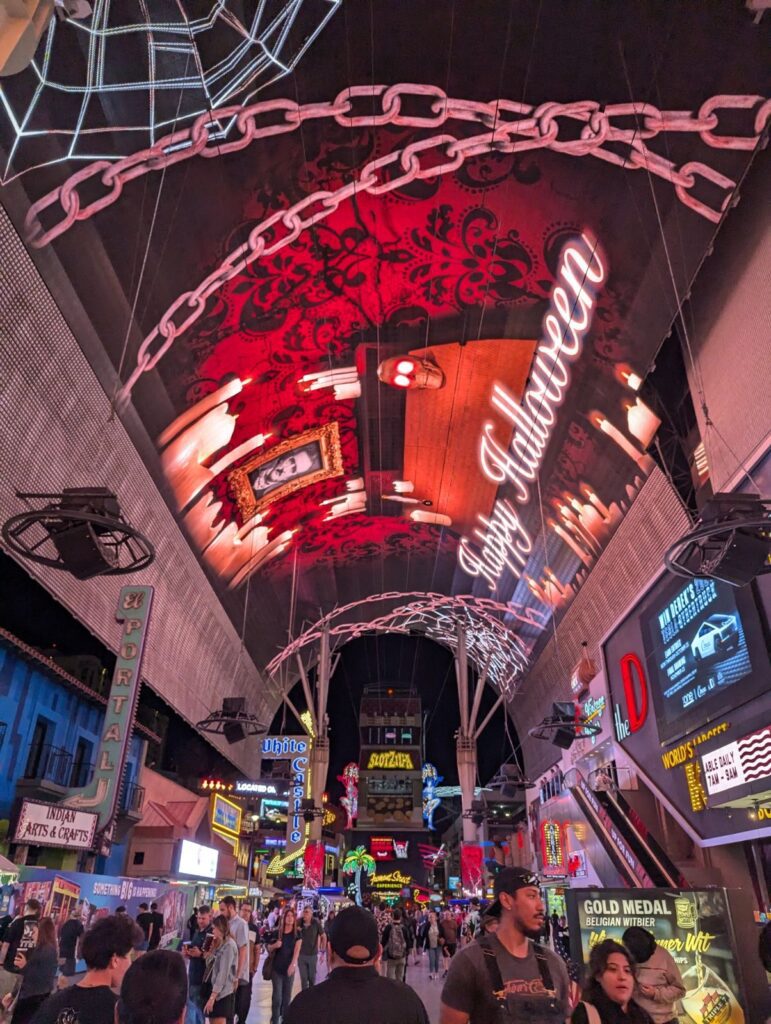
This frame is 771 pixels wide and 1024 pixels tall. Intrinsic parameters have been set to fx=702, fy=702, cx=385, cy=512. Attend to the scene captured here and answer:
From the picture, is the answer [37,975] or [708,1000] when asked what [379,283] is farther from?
[708,1000]

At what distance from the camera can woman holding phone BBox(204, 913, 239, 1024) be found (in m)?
6.04

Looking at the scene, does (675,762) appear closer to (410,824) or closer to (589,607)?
(589,607)

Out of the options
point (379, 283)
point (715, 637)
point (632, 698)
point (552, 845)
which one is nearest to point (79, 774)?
point (379, 283)

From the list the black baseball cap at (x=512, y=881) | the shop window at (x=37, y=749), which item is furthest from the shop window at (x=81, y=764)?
the black baseball cap at (x=512, y=881)

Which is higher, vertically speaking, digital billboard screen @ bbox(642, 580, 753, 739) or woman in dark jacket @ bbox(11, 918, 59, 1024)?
digital billboard screen @ bbox(642, 580, 753, 739)

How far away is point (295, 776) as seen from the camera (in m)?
26.3

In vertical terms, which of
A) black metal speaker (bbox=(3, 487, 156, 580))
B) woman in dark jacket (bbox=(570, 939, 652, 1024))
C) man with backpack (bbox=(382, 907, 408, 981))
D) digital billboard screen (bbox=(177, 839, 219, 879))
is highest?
black metal speaker (bbox=(3, 487, 156, 580))

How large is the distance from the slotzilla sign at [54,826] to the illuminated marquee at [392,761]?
38.5 m

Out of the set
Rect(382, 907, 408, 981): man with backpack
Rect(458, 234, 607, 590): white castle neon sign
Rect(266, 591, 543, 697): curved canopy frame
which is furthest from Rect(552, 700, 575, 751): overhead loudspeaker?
Rect(266, 591, 543, 697): curved canopy frame

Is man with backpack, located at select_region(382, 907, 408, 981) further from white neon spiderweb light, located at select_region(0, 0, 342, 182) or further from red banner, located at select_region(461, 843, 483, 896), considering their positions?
red banner, located at select_region(461, 843, 483, 896)

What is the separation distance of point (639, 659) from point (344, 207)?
34.5 ft

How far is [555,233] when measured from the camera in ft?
37.3

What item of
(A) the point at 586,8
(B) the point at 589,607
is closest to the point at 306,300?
(A) the point at 586,8

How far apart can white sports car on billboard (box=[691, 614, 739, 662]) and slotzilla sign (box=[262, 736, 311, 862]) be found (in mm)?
17641
